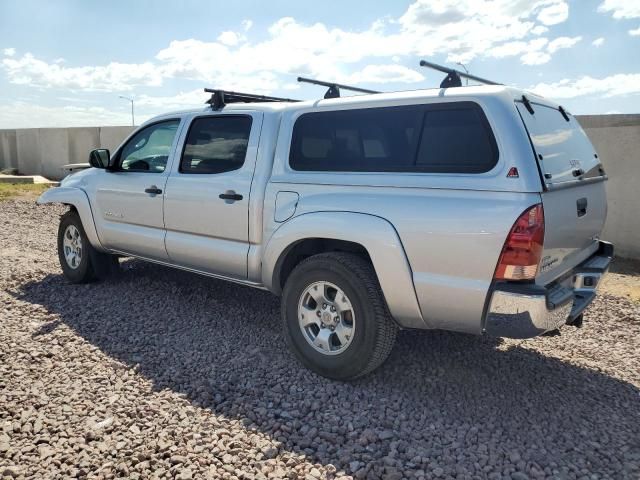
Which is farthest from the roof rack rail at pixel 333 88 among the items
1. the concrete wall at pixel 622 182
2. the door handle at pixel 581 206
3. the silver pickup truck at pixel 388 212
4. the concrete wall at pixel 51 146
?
the concrete wall at pixel 51 146

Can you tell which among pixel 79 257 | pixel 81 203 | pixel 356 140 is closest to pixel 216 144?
pixel 356 140

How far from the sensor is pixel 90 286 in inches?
227

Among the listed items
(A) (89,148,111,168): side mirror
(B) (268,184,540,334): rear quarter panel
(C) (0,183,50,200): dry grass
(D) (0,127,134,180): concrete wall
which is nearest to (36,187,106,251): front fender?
(A) (89,148,111,168): side mirror

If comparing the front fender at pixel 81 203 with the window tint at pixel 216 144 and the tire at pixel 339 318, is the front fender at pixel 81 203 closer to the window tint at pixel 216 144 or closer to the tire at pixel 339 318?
the window tint at pixel 216 144

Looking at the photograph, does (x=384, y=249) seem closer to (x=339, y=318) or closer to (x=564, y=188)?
(x=339, y=318)

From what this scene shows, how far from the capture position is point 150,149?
5.13 metres

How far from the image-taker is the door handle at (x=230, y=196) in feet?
13.6

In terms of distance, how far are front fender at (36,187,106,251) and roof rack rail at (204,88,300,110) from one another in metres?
1.88

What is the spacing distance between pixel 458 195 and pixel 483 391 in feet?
4.61

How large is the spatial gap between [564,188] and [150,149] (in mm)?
3723

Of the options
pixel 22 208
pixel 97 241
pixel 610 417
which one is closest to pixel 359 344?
pixel 610 417

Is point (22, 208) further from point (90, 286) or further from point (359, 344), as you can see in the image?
point (359, 344)

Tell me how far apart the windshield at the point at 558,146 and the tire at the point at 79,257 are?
4.55 metres

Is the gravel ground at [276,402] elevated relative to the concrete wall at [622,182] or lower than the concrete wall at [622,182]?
lower
